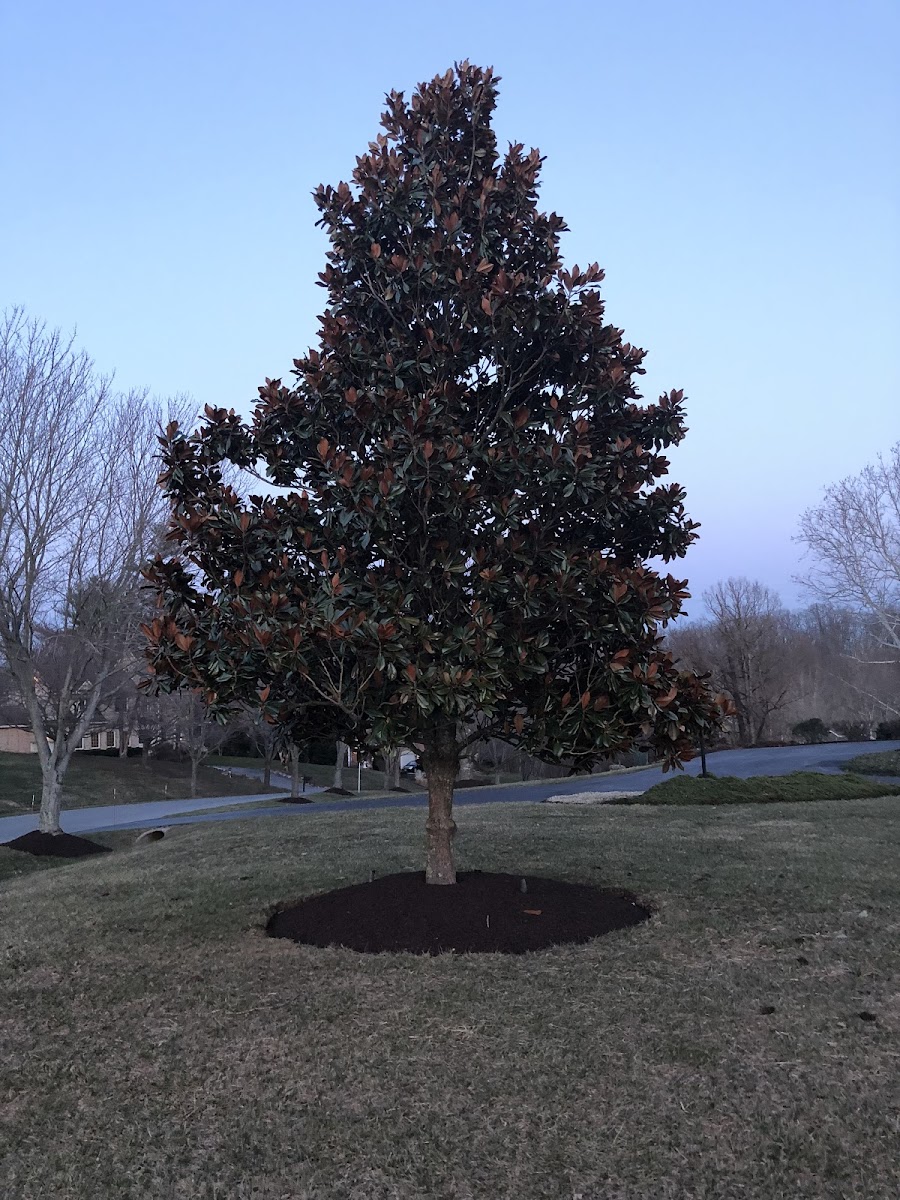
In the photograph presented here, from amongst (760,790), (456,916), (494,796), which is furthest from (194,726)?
(456,916)

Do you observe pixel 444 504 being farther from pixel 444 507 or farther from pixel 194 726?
pixel 194 726

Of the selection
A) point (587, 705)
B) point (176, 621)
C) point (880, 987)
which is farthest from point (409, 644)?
point (880, 987)

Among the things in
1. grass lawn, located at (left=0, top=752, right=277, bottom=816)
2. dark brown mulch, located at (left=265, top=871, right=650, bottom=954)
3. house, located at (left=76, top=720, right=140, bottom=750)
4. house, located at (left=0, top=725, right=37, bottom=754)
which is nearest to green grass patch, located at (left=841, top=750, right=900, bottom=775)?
dark brown mulch, located at (left=265, top=871, right=650, bottom=954)

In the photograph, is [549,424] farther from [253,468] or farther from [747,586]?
[747,586]

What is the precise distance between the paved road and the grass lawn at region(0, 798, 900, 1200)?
12.9 m

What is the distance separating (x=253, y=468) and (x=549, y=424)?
2.62m

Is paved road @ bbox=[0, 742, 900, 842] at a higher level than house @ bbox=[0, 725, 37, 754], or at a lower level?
→ lower

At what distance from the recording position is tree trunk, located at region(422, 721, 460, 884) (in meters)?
7.29

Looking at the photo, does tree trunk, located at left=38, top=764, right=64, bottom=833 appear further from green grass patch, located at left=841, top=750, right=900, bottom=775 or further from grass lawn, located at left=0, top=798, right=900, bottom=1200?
green grass patch, located at left=841, top=750, right=900, bottom=775

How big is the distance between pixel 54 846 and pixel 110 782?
23.2m

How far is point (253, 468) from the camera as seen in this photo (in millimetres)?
7480

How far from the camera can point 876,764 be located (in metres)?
26.0

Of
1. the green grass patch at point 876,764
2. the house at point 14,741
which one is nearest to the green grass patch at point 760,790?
the green grass patch at point 876,764

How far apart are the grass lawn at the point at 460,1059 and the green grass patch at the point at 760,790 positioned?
31.9ft
